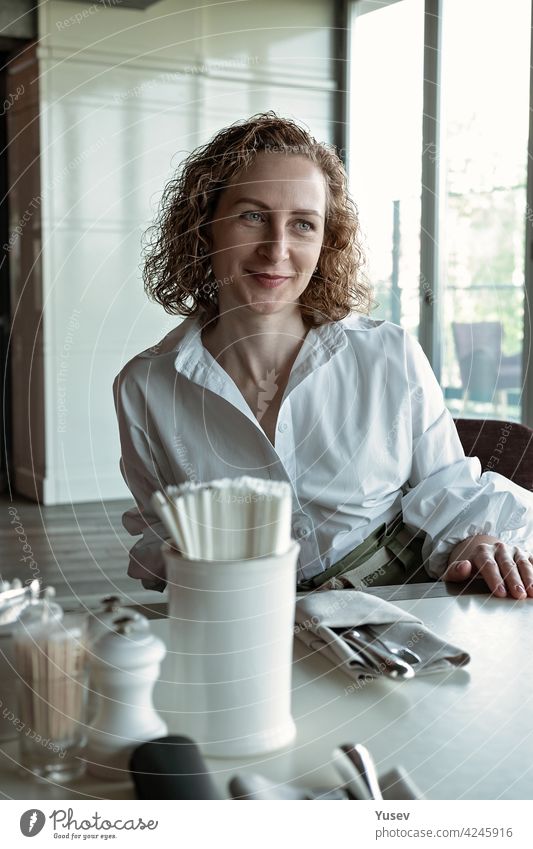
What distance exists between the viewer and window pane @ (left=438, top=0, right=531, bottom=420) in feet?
10.1

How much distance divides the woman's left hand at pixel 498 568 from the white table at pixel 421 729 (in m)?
0.13

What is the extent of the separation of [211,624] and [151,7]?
3817mm

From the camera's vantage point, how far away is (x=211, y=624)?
575 millimetres

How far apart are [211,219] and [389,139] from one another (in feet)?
8.64

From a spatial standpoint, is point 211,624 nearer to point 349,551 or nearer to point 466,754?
point 466,754

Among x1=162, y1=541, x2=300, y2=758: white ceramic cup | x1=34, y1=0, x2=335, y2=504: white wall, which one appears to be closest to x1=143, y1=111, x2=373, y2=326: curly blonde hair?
x1=162, y1=541, x2=300, y2=758: white ceramic cup

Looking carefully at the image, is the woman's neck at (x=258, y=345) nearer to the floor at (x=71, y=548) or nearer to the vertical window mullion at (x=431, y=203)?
the floor at (x=71, y=548)

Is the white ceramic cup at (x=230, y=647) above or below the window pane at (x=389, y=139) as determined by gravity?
below

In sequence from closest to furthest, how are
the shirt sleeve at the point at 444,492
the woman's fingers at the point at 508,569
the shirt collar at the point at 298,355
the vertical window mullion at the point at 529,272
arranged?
the woman's fingers at the point at 508,569
the shirt sleeve at the point at 444,492
the shirt collar at the point at 298,355
the vertical window mullion at the point at 529,272

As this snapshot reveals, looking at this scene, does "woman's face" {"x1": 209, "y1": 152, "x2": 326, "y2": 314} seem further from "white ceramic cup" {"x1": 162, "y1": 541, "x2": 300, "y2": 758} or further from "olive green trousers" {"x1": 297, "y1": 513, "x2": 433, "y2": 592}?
"white ceramic cup" {"x1": 162, "y1": 541, "x2": 300, "y2": 758}

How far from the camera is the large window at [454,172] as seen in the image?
312 cm

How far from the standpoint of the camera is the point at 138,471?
4.00 ft

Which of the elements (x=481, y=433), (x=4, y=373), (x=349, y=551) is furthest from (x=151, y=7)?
(x=349, y=551)

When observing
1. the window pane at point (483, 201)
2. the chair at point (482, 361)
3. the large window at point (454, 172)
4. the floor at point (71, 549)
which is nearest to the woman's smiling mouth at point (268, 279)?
the floor at point (71, 549)
